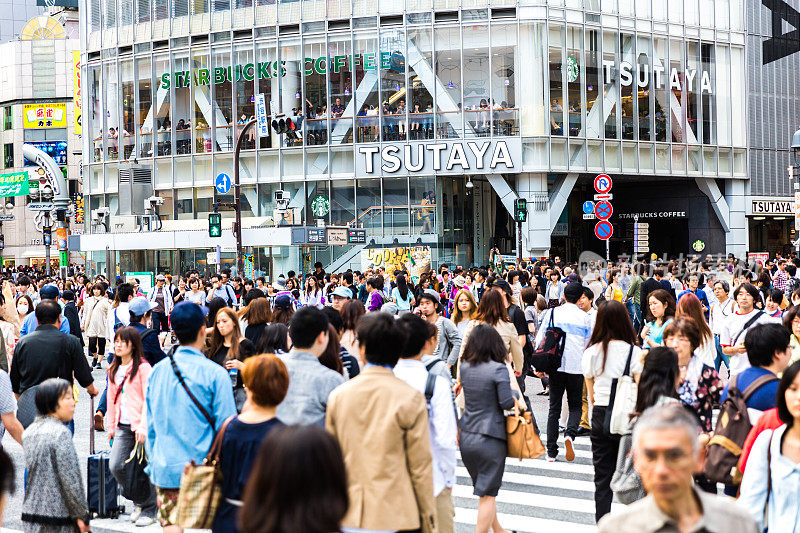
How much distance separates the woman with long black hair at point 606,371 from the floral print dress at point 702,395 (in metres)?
0.49

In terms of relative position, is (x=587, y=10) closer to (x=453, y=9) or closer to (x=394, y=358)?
(x=453, y=9)

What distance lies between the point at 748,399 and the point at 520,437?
6.54 feet

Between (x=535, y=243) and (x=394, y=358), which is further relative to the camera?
(x=535, y=243)

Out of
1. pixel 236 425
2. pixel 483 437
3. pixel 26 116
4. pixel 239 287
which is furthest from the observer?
pixel 26 116

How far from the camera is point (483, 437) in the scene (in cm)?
741

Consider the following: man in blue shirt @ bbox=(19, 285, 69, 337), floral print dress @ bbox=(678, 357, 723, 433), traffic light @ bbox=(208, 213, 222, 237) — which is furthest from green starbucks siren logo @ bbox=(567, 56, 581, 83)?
floral print dress @ bbox=(678, 357, 723, 433)

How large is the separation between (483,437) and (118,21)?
45.4m

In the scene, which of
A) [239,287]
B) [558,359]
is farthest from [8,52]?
[558,359]

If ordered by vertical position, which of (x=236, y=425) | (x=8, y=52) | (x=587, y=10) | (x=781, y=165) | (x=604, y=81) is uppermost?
(x=8, y=52)

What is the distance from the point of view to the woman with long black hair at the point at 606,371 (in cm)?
739

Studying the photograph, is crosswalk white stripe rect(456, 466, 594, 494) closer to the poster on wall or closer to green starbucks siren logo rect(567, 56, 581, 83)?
the poster on wall

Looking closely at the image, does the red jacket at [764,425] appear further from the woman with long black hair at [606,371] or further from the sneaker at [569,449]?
the sneaker at [569,449]

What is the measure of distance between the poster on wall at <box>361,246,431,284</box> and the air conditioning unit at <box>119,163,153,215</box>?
1198 cm

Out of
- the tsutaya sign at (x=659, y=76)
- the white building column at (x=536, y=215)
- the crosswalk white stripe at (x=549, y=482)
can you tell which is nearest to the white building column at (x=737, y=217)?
the tsutaya sign at (x=659, y=76)
